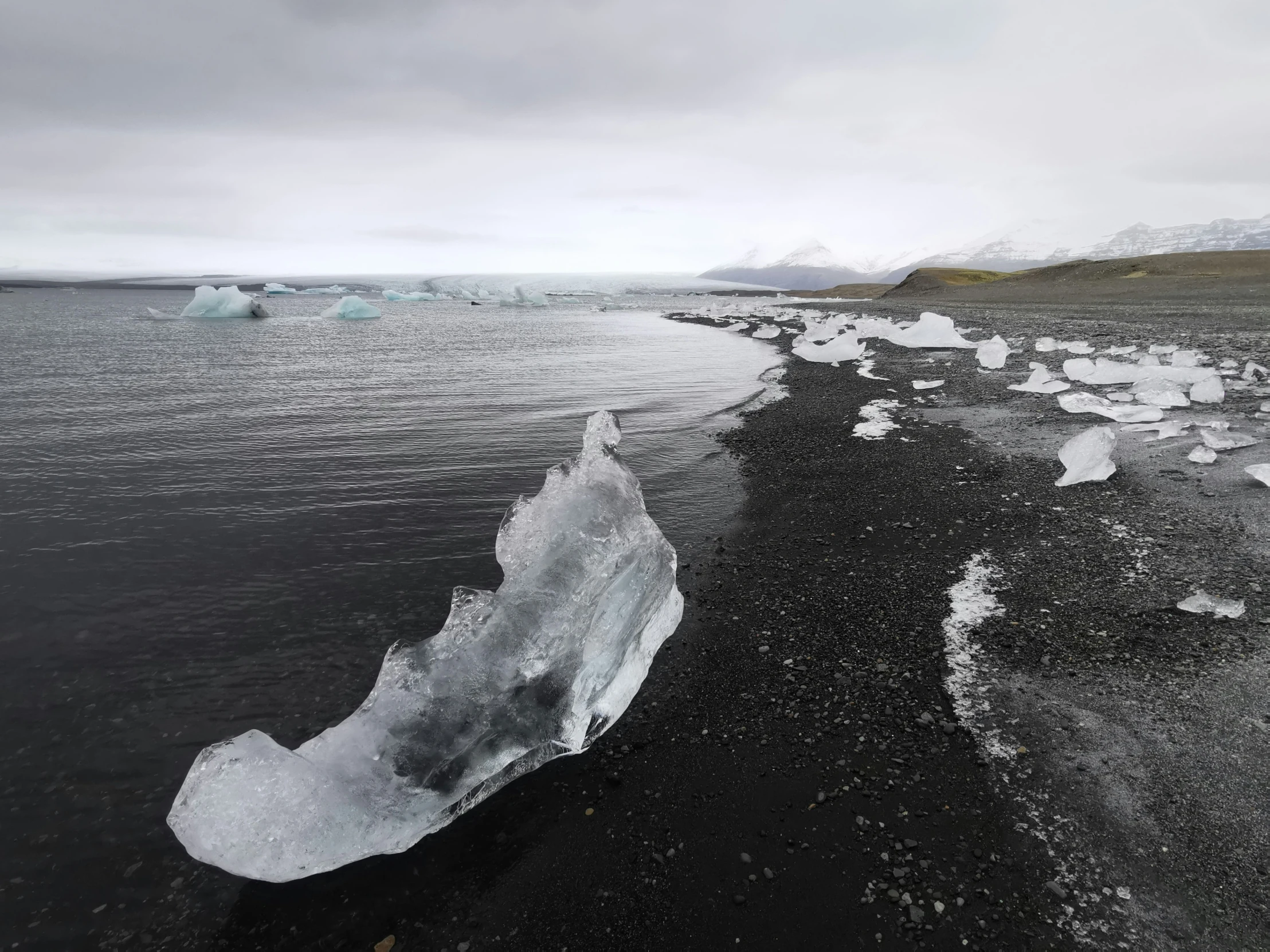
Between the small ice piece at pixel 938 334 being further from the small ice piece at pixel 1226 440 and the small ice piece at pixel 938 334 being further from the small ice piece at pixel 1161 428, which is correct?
the small ice piece at pixel 1226 440

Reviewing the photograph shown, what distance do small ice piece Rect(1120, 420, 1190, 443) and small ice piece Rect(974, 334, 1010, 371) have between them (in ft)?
28.8

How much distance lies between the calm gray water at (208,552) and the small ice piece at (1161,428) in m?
8.35

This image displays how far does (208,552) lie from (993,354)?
23127mm

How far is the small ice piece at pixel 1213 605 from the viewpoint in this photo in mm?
5824

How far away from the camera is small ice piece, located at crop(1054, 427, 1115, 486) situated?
31.4 ft

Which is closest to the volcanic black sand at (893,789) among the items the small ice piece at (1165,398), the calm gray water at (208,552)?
the calm gray water at (208,552)

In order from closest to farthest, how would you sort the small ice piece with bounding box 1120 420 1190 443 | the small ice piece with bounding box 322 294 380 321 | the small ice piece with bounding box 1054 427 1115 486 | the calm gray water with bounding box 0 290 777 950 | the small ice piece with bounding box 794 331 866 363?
the calm gray water with bounding box 0 290 777 950 < the small ice piece with bounding box 1054 427 1115 486 < the small ice piece with bounding box 1120 420 1190 443 < the small ice piece with bounding box 794 331 866 363 < the small ice piece with bounding box 322 294 380 321

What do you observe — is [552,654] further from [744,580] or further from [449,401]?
[449,401]

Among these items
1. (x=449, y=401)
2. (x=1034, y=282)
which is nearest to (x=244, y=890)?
(x=449, y=401)

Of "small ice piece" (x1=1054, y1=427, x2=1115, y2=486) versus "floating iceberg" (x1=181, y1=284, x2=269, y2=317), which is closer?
"small ice piece" (x1=1054, y1=427, x2=1115, y2=486)

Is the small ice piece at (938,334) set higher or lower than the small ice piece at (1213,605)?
higher

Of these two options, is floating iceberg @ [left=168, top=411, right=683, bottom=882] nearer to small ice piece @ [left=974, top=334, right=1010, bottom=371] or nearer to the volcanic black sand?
the volcanic black sand

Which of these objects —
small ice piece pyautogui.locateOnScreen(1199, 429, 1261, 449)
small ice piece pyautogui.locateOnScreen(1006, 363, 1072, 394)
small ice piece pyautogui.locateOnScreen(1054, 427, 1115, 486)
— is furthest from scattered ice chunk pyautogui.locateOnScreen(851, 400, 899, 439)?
small ice piece pyautogui.locateOnScreen(1199, 429, 1261, 449)

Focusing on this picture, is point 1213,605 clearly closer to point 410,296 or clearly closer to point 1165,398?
point 1165,398
